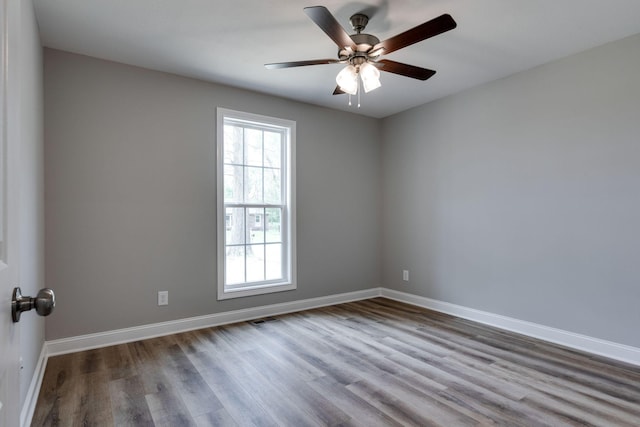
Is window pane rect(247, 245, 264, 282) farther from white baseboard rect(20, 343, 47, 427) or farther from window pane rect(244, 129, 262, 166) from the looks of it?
white baseboard rect(20, 343, 47, 427)

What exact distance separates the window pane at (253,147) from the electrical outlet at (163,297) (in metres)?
1.57

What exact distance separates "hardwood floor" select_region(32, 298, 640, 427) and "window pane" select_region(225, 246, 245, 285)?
1.97ft

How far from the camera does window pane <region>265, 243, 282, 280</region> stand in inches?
160

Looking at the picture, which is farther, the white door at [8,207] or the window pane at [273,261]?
the window pane at [273,261]

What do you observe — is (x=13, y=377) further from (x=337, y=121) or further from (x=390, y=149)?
(x=390, y=149)

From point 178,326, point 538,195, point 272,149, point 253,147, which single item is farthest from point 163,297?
point 538,195

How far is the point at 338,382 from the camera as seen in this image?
2391 mm

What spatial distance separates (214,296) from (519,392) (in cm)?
272

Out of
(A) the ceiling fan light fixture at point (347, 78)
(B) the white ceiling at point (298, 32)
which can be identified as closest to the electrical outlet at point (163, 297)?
(B) the white ceiling at point (298, 32)

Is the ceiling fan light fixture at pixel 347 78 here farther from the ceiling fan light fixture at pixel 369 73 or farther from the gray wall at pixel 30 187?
the gray wall at pixel 30 187

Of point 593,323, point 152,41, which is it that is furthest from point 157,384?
point 593,323

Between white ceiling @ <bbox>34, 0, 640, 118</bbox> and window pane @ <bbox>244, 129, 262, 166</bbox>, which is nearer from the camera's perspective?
white ceiling @ <bbox>34, 0, 640, 118</bbox>

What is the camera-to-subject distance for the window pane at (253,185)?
3.92m

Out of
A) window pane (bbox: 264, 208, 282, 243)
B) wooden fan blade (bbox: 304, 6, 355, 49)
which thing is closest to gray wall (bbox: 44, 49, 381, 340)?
window pane (bbox: 264, 208, 282, 243)
